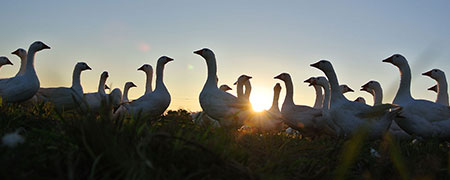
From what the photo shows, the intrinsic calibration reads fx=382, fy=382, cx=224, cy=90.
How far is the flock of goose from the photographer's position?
7902 mm

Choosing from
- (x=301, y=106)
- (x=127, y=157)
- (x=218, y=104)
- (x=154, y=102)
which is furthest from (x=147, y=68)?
(x=127, y=157)

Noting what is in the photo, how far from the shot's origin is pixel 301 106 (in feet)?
37.2

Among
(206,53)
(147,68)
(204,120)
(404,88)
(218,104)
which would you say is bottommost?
(204,120)

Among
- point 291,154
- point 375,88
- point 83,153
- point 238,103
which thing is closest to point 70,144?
point 83,153

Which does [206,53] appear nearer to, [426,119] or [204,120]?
[204,120]

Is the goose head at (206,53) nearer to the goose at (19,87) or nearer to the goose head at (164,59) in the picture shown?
the goose head at (164,59)

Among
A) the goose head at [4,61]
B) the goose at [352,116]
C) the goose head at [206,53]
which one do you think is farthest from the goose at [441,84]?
the goose head at [4,61]

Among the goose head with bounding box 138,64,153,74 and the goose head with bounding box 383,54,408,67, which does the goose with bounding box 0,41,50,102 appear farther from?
the goose head with bounding box 383,54,408,67

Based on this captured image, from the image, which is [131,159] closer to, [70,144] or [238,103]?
[70,144]

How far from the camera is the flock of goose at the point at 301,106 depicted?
7902 mm

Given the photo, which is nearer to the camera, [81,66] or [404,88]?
[404,88]

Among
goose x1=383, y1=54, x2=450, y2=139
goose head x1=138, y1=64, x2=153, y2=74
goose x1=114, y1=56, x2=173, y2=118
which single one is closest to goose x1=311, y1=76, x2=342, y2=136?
goose x1=383, y1=54, x2=450, y2=139

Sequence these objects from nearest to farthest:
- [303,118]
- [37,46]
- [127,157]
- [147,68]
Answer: [127,157], [303,118], [37,46], [147,68]

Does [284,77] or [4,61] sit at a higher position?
[284,77]
